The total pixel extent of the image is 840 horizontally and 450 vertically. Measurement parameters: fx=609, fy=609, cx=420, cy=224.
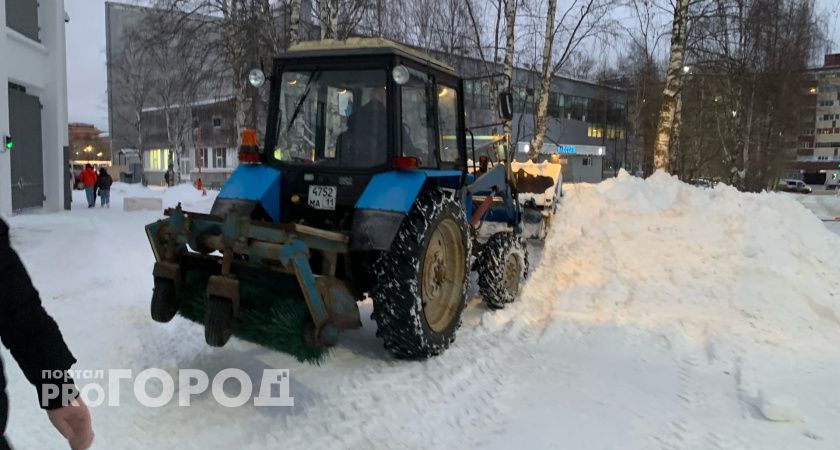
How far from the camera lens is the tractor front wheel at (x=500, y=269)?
680 centimetres

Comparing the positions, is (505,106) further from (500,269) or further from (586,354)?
(586,354)

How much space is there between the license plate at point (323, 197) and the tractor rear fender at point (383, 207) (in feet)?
1.50

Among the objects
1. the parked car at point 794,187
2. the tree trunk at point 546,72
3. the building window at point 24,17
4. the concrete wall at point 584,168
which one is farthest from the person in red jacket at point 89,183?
the parked car at point 794,187

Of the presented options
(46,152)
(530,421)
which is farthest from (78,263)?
(46,152)

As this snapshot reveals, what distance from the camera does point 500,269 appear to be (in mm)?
6836

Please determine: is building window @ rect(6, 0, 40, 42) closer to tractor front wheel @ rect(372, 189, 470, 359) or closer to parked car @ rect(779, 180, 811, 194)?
tractor front wheel @ rect(372, 189, 470, 359)

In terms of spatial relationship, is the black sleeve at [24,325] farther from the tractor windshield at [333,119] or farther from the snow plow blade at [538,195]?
the snow plow blade at [538,195]

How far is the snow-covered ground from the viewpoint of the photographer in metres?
3.84

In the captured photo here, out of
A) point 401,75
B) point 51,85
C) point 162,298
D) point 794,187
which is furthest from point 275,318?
point 794,187

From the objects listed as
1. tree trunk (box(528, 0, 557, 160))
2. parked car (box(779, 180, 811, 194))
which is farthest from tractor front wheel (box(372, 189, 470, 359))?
parked car (box(779, 180, 811, 194))

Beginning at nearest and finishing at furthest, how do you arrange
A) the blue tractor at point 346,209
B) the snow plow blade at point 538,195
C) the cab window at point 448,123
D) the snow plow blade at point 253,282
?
the snow plow blade at point 253,282 → the blue tractor at point 346,209 → the cab window at point 448,123 → the snow plow blade at point 538,195

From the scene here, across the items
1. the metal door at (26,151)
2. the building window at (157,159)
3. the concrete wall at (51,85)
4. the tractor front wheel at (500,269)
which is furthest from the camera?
the building window at (157,159)

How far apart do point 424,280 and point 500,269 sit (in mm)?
1914

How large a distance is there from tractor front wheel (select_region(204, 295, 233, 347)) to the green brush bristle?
140 millimetres
